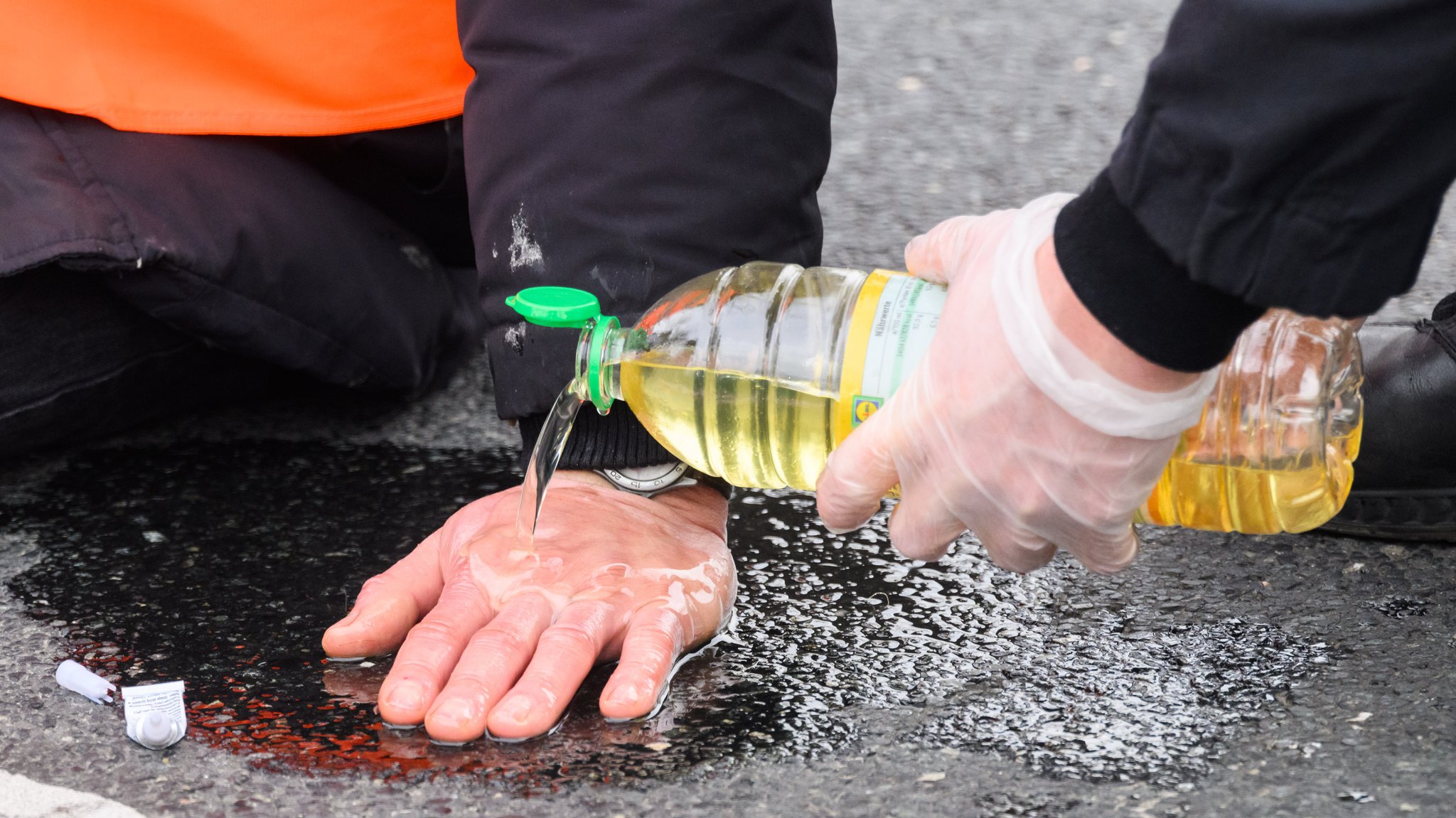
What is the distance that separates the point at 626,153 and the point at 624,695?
0.62 m

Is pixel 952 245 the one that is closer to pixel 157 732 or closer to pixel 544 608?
pixel 544 608

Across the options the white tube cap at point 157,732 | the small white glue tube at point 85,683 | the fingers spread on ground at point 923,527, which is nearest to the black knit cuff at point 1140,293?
the fingers spread on ground at point 923,527

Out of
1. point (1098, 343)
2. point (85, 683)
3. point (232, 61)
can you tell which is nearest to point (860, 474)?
point (1098, 343)

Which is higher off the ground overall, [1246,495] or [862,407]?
[862,407]

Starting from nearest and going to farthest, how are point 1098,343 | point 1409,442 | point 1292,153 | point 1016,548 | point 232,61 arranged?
point 1292,153 < point 1098,343 < point 1016,548 < point 1409,442 < point 232,61

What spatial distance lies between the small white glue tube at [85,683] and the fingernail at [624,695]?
1.67 ft

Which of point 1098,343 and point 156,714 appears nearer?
point 1098,343

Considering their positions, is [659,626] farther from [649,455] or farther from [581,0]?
[581,0]

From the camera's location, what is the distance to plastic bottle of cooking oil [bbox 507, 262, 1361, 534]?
1.36m

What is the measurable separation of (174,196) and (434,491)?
0.51 m

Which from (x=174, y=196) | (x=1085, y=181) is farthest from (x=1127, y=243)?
(x=1085, y=181)

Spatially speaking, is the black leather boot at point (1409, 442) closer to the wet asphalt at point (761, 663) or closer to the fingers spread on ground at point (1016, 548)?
the wet asphalt at point (761, 663)

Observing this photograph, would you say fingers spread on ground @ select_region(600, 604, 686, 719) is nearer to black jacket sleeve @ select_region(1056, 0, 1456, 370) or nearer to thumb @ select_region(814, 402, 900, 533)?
thumb @ select_region(814, 402, 900, 533)

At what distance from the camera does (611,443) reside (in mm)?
1599
